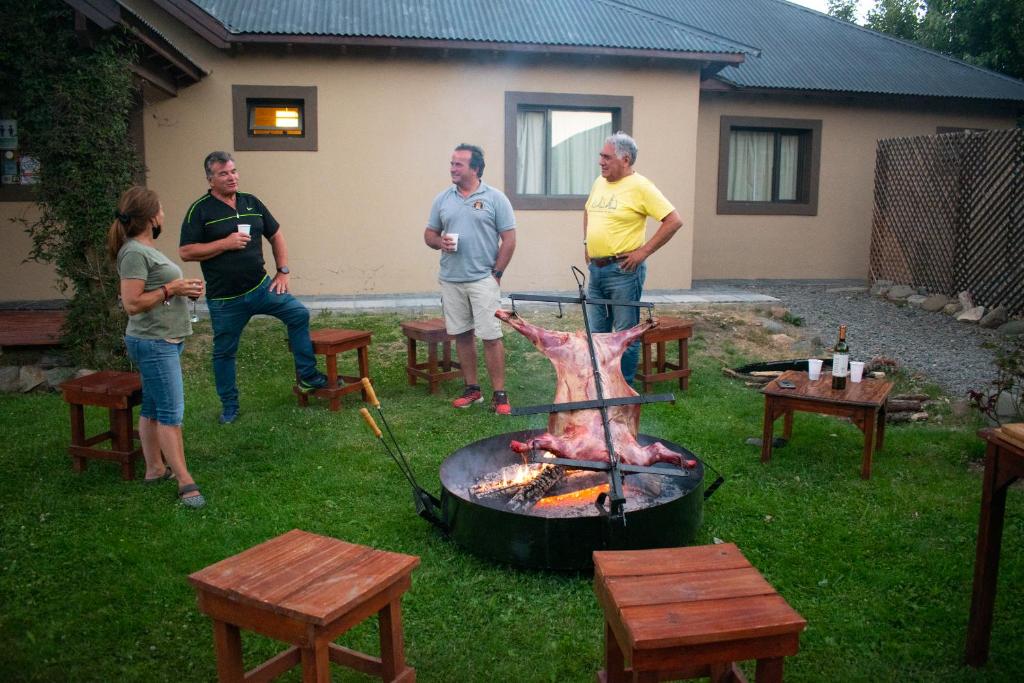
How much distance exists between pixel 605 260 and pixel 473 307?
1.13m

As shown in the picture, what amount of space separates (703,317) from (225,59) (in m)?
6.70

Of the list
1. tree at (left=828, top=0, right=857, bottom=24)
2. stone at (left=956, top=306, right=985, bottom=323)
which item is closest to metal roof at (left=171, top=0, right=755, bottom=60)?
stone at (left=956, top=306, right=985, bottom=323)

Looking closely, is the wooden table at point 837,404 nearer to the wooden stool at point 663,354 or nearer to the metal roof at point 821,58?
the wooden stool at point 663,354

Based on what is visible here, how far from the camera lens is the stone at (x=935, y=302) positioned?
11094 mm

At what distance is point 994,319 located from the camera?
33.1 ft

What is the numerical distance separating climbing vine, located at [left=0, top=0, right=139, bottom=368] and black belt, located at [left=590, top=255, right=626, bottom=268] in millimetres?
4488

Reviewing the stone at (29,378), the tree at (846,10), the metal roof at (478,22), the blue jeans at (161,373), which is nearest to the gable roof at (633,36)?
the metal roof at (478,22)

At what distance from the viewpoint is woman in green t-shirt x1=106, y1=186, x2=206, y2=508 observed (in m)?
4.25

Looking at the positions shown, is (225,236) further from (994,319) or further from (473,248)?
(994,319)

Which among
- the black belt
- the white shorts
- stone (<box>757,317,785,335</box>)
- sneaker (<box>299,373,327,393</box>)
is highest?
the black belt

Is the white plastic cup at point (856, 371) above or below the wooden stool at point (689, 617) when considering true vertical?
above

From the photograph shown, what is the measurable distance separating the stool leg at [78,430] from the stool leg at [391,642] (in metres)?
3.30

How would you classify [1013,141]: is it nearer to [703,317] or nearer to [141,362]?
[703,317]

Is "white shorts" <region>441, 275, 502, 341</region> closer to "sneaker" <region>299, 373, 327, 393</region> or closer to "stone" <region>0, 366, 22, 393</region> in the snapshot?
"sneaker" <region>299, 373, 327, 393</region>
